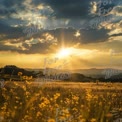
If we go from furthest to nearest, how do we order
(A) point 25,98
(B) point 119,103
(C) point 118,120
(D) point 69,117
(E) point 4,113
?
(B) point 119,103 → (A) point 25,98 → (C) point 118,120 → (E) point 4,113 → (D) point 69,117

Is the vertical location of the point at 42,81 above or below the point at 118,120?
above

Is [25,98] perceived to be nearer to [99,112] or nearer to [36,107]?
[36,107]

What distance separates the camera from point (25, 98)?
12.6m

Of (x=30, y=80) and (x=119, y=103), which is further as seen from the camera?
(x=119, y=103)

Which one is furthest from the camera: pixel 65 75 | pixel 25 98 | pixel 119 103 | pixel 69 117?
pixel 65 75

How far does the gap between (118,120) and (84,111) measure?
41.1 inches

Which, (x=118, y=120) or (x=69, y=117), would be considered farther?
(x=118, y=120)

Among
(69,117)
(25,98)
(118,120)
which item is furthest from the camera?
(25,98)

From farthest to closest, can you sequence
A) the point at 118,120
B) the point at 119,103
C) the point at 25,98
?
the point at 119,103 → the point at 25,98 → the point at 118,120

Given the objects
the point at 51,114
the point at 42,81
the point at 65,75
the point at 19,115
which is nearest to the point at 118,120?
the point at 51,114

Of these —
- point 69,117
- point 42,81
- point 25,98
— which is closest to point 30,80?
point 25,98

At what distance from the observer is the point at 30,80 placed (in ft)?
43.5

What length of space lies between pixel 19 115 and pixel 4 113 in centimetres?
51

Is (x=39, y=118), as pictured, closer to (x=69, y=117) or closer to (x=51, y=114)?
(x=51, y=114)
